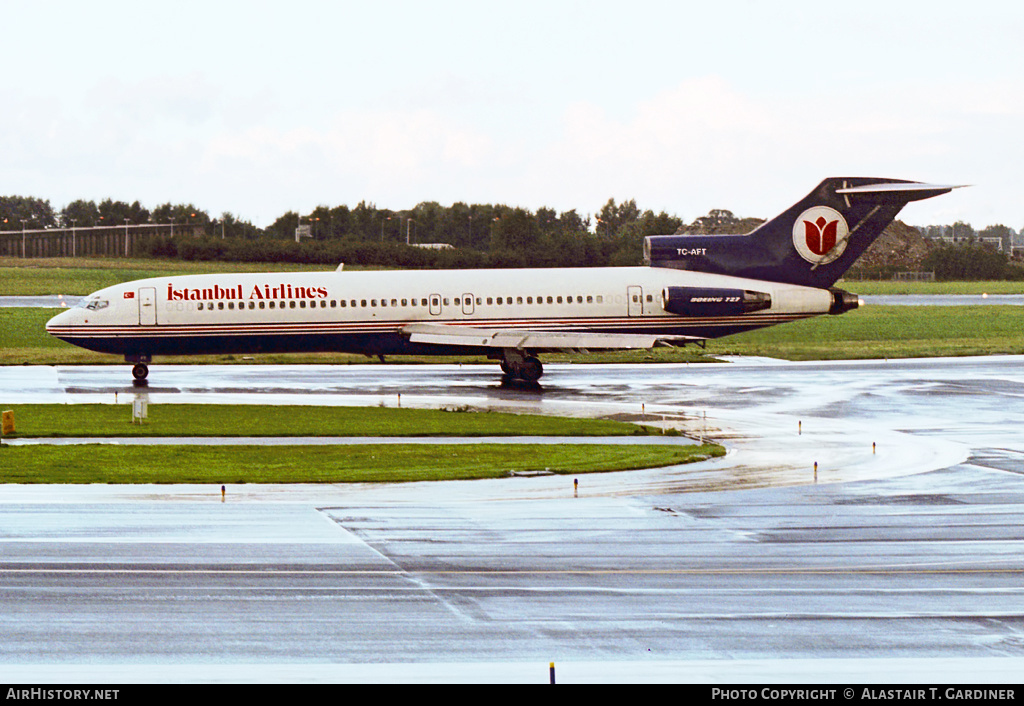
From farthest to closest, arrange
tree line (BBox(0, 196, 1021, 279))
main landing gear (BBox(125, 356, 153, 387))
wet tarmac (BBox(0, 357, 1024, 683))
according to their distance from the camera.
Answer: tree line (BBox(0, 196, 1021, 279)) → main landing gear (BBox(125, 356, 153, 387)) → wet tarmac (BBox(0, 357, 1024, 683))

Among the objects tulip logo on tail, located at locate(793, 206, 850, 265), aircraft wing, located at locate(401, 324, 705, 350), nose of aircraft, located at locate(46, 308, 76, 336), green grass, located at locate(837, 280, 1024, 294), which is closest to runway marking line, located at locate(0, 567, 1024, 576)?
aircraft wing, located at locate(401, 324, 705, 350)

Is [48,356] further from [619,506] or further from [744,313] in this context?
[619,506]

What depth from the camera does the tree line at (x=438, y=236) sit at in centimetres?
9544

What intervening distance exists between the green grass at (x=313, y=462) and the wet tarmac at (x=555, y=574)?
86 cm

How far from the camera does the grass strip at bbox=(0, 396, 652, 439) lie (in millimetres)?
28281

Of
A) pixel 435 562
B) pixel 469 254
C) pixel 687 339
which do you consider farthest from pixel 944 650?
pixel 469 254

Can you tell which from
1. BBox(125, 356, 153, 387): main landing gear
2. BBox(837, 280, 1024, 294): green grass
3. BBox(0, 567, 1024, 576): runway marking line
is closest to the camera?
BBox(0, 567, 1024, 576): runway marking line

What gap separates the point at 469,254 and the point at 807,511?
247 ft

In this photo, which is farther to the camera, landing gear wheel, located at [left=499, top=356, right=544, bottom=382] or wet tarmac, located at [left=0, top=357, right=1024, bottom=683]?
landing gear wheel, located at [left=499, top=356, right=544, bottom=382]

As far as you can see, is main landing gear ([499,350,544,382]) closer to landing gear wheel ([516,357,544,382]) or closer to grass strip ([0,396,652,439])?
landing gear wheel ([516,357,544,382])

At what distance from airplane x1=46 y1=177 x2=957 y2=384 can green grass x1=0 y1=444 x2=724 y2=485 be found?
14251mm

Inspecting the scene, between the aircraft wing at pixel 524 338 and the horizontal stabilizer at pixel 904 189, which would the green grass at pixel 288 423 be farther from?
the horizontal stabilizer at pixel 904 189

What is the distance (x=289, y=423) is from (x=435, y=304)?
1191 cm

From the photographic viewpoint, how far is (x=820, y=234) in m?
41.8
